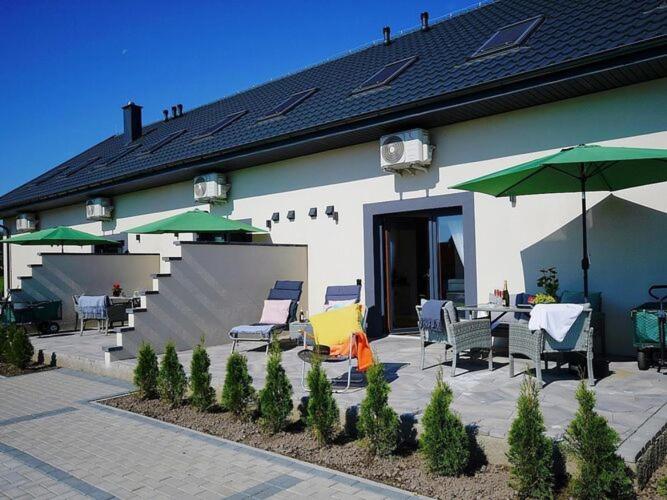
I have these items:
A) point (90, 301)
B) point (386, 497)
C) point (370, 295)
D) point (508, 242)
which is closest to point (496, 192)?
point (508, 242)

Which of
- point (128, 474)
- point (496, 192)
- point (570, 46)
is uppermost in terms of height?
point (570, 46)

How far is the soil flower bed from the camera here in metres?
3.42

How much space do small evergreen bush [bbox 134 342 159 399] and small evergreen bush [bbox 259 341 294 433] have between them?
1881 mm

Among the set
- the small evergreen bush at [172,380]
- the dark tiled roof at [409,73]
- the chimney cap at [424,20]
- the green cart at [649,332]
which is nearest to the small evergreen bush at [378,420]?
the small evergreen bush at [172,380]

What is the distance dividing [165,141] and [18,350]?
8353 mm

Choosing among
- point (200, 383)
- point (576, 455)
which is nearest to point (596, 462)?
point (576, 455)

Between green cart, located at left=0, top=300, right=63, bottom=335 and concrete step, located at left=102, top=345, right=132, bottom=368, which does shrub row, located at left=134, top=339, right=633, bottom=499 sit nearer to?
concrete step, located at left=102, top=345, right=132, bottom=368

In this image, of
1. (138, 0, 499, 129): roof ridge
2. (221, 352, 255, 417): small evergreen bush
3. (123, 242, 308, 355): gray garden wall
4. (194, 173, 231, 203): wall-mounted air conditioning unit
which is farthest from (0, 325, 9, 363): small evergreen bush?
(138, 0, 499, 129): roof ridge

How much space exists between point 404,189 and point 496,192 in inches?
102

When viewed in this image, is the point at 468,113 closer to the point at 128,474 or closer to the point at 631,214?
the point at 631,214

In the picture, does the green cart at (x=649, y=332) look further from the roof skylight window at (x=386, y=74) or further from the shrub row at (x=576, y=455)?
the roof skylight window at (x=386, y=74)

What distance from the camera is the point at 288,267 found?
10.3 m

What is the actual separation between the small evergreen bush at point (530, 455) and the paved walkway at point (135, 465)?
2.41ft

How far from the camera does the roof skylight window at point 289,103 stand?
11.5 meters
